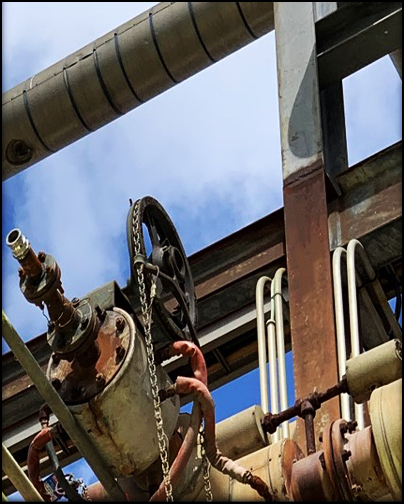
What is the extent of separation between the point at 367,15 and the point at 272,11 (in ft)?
2.96

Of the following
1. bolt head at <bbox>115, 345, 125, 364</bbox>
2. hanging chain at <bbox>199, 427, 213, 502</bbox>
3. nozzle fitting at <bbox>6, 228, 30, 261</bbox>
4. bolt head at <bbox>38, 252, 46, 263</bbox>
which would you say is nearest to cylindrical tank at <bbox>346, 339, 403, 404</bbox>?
hanging chain at <bbox>199, 427, 213, 502</bbox>

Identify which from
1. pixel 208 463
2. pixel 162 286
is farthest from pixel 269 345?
pixel 208 463

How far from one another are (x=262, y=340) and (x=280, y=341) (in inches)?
3.9

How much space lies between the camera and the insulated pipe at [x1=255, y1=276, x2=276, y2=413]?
6.95 meters

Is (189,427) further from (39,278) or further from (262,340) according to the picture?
(262,340)

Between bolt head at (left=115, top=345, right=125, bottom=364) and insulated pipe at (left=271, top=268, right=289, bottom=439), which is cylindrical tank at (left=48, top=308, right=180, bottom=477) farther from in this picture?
insulated pipe at (left=271, top=268, right=289, bottom=439)

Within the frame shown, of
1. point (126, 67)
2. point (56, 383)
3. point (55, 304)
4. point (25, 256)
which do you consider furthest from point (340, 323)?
point (126, 67)

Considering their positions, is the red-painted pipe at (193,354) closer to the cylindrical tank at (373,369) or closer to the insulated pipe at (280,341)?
the cylindrical tank at (373,369)

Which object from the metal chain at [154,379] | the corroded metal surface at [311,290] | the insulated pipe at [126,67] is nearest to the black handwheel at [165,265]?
the metal chain at [154,379]

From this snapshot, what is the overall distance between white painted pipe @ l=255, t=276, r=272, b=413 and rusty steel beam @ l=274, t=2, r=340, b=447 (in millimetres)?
196

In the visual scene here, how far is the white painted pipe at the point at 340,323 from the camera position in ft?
21.4

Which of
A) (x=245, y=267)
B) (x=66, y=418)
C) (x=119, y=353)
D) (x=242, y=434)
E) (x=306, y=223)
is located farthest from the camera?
(x=245, y=267)

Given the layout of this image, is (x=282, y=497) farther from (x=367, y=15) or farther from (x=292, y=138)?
(x=367, y=15)

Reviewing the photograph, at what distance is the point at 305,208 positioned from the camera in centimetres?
764
